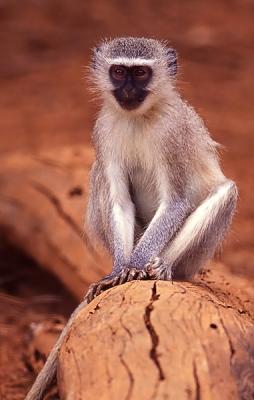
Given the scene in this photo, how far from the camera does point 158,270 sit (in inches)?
245

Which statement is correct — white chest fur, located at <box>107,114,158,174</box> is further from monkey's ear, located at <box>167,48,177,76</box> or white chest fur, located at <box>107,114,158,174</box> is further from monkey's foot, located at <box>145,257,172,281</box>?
monkey's foot, located at <box>145,257,172,281</box>

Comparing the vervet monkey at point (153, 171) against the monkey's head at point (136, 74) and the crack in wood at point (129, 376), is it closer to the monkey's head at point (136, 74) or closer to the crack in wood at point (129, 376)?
the monkey's head at point (136, 74)

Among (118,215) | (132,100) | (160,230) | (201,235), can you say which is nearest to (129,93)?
(132,100)

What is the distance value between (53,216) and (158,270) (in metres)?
2.44

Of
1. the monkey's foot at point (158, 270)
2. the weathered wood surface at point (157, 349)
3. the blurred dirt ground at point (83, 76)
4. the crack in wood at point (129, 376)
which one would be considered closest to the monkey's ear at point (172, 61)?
Answer: the monkey's foot at point (158, 270)

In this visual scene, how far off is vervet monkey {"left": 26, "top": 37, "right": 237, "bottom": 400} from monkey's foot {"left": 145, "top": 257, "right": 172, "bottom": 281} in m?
0.06

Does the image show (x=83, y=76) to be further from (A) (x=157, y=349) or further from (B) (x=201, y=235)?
(A) (x=157, y=349)

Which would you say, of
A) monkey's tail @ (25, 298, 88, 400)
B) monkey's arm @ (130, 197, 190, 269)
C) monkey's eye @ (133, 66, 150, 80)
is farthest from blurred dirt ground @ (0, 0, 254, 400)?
monkey's eye @ (133, 66, 150, 80)

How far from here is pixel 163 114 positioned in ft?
22.3

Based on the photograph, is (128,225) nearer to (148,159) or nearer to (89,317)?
(148,159)

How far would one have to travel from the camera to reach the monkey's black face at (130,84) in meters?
6.68

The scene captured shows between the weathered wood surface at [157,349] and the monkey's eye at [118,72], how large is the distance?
6.34ft

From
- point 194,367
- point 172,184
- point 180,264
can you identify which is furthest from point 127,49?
point 194,367

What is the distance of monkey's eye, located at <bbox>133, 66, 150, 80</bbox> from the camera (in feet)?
22.2
